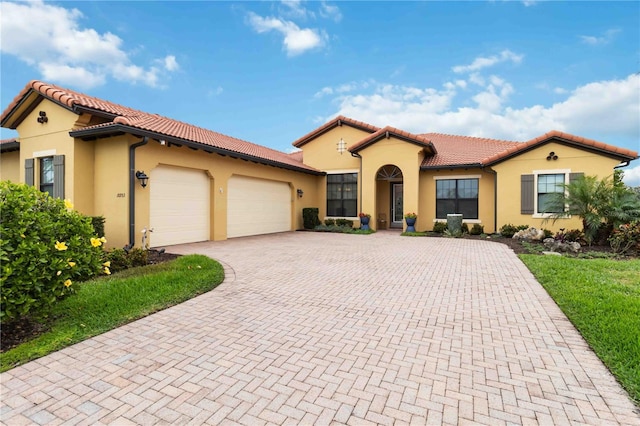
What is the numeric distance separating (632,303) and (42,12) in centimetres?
1533

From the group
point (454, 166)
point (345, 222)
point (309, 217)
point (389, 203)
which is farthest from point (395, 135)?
point (309, 217)

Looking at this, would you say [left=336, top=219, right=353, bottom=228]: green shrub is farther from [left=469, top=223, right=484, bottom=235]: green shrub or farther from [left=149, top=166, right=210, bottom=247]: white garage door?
[left=149, top=166, right=210, bottom=247]: white garage door

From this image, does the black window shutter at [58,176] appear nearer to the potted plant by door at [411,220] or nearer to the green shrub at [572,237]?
the potted plant by door at [411,220]

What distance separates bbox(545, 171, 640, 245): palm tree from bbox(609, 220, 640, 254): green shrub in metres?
0.46

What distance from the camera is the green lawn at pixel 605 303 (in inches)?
125

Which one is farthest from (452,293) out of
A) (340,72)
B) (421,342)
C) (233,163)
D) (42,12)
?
(340,72)

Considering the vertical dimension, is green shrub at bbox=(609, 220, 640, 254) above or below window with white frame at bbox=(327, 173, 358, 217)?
below

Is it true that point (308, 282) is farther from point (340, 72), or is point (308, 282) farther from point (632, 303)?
point (340, 72)

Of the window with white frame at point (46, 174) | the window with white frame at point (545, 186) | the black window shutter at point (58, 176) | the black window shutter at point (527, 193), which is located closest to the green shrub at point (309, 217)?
the black window shutter at point (527, 193)

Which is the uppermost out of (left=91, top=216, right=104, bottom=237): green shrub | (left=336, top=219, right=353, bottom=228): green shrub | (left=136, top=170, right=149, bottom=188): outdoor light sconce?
(left=136, top=170, right=149, bottom=188): outdoor light sconce

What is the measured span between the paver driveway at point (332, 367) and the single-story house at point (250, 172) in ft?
21.7

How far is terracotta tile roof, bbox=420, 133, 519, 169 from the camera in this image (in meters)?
15.8

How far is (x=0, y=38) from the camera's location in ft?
25.0

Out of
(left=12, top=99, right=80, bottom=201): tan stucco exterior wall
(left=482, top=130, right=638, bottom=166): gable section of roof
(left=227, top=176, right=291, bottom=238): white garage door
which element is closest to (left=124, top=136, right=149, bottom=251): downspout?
(left=12, top=99, right=80, bottom=201): tan stucco exterior wall
